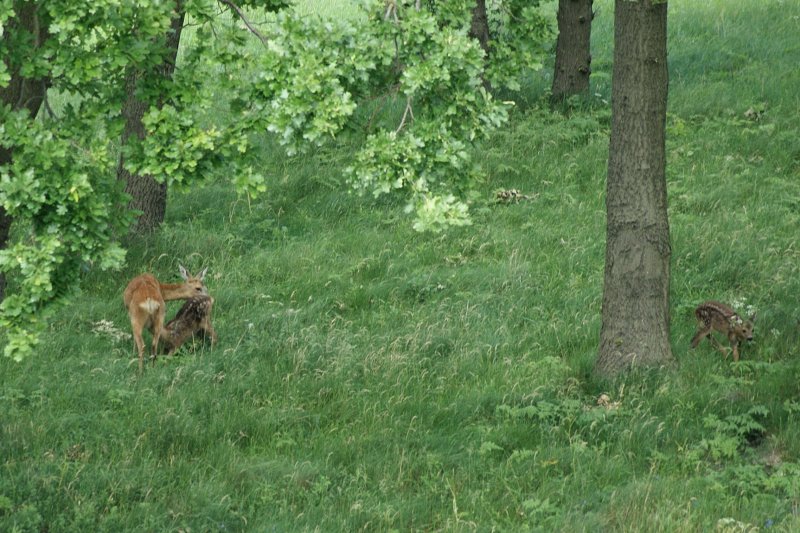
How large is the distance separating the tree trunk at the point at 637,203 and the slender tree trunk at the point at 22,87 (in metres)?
5.53

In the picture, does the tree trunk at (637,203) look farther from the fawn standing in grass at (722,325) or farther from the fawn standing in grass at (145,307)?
the fawn standing in grass at (145,307)

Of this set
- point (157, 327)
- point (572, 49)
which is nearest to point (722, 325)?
point (157, 327)

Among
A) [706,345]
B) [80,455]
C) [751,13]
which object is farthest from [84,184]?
[751,13]

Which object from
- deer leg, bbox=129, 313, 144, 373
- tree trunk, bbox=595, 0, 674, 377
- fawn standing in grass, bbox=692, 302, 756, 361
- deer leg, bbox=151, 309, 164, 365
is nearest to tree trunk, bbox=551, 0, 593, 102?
tree trunk, bbox=595, 0, 674, 377

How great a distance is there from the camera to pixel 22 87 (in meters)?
8.56

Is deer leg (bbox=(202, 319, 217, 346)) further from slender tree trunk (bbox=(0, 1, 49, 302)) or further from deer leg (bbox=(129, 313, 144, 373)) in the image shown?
slender tree trunk (bbox=(0, 1, 49, 302))

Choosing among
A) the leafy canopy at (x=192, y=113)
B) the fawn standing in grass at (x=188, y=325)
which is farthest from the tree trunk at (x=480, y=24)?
the leafy canopy at (x=192, y=113)

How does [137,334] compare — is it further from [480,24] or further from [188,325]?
[480,24]

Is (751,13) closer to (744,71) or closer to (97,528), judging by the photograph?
(744,71)

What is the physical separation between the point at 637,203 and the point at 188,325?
16.1ft

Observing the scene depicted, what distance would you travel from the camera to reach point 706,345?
11734mm

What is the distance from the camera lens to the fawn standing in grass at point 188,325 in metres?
11.9

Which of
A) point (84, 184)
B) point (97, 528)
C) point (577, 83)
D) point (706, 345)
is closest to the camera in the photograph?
point (84, 184)

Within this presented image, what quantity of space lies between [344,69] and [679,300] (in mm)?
6176
